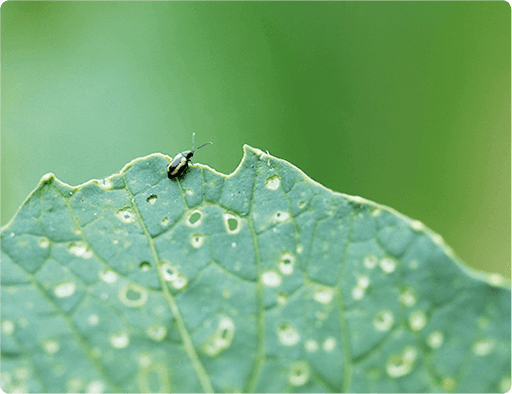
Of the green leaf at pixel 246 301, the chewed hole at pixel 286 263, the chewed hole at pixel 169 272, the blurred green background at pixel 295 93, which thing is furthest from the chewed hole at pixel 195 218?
the blurred green background at pixel 295 93

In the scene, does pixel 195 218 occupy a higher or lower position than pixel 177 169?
lower

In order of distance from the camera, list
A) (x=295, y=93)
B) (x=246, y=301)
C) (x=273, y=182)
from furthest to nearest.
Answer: (x=295, y=93) → (x=273, y=182) → (x=246, y=301)

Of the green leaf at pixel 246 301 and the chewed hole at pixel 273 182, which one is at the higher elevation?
the chewed hole at pixel 273 182

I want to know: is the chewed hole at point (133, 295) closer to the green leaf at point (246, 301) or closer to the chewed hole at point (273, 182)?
the green leaf at point (246, 301)

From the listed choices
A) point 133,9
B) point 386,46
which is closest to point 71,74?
point 133,9

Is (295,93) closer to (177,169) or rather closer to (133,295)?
(177,169)

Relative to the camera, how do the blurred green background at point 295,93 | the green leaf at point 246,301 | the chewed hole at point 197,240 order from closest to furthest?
the green leaf at point 246,301
the chewed hole at point 197,240
the blurred green background at point 295,93

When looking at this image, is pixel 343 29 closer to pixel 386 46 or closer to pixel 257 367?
pixel 386 46

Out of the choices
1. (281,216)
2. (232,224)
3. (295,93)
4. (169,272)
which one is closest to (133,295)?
(169,272)

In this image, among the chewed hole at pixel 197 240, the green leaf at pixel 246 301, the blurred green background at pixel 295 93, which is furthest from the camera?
the blurred green background at pixel 295 93
